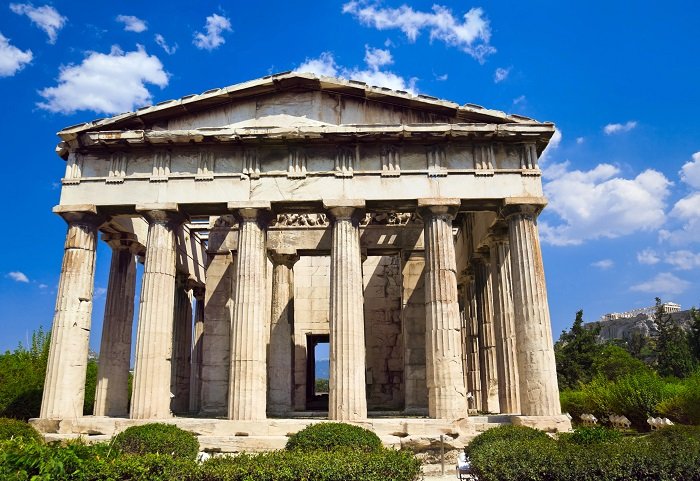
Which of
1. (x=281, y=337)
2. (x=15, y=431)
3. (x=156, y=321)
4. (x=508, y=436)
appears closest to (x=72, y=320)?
(x=156, y=321)

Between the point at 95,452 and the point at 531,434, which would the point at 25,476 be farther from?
the point at 531,434

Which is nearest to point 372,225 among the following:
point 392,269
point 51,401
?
point 392,269

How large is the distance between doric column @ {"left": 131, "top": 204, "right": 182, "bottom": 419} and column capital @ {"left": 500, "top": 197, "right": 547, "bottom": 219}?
449 inches

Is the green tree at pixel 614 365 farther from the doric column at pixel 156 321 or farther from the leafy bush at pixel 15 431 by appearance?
the leafy bush at pixel 15 431

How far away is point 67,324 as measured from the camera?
1969 centimetres

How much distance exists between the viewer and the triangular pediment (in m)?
20.4

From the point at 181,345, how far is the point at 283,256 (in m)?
7.13

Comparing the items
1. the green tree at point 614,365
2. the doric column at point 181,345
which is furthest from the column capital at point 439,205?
the green tree at point 614,365

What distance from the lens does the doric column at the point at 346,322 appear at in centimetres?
1823

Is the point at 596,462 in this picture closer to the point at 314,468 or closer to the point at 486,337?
the point at 314,468

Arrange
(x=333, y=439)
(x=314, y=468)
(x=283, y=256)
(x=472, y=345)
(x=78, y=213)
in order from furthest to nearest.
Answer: (x=472, y=345)
(x=283, y=256)
(x=78, y=213)
(x=333, y=439)
(x=314, y=468)

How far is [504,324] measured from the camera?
2191 cm

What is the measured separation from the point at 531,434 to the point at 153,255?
43.4 feet

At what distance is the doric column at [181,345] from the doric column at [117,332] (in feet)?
11.3
